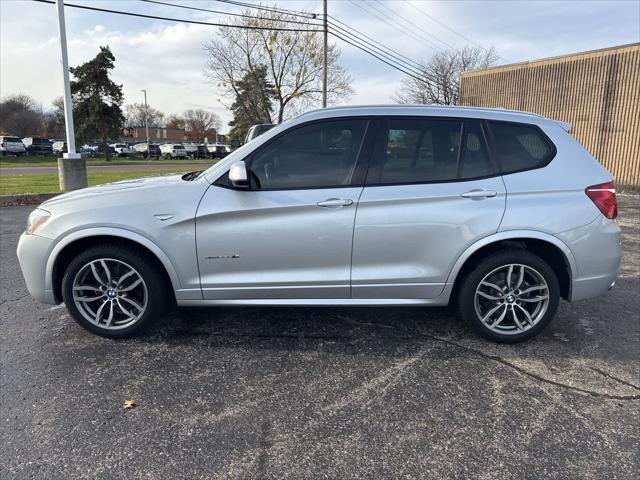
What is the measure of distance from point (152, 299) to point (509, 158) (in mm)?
2999

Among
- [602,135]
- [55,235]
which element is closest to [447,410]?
[55,235]

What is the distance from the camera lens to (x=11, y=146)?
3956 centimetres

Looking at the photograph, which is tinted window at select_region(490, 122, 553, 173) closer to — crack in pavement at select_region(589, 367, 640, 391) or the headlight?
crack in pavement at select_region(589, 367, 640, 391)

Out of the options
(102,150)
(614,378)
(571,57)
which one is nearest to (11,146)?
(102,150)

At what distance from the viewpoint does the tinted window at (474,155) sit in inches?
132

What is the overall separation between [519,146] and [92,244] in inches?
136

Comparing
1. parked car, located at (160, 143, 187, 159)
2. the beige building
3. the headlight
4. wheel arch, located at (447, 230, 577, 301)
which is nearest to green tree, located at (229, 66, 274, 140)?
parked car, located at (160, 143, 187, 159)

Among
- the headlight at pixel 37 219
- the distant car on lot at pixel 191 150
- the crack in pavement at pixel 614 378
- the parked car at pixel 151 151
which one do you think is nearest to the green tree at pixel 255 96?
the distant car on lot at pixel 191 150

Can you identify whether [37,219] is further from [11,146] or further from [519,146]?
[11,146]

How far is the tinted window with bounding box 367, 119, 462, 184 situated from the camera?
3336mm

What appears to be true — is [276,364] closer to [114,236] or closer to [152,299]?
[152,299]

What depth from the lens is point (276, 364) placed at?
3.18 meters

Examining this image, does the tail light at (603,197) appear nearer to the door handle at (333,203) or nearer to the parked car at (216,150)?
the door handle at (333,203)

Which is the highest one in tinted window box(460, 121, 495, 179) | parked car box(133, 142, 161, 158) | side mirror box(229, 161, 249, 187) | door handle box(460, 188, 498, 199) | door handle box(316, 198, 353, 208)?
parked car box(133, 142, 161, 158)
